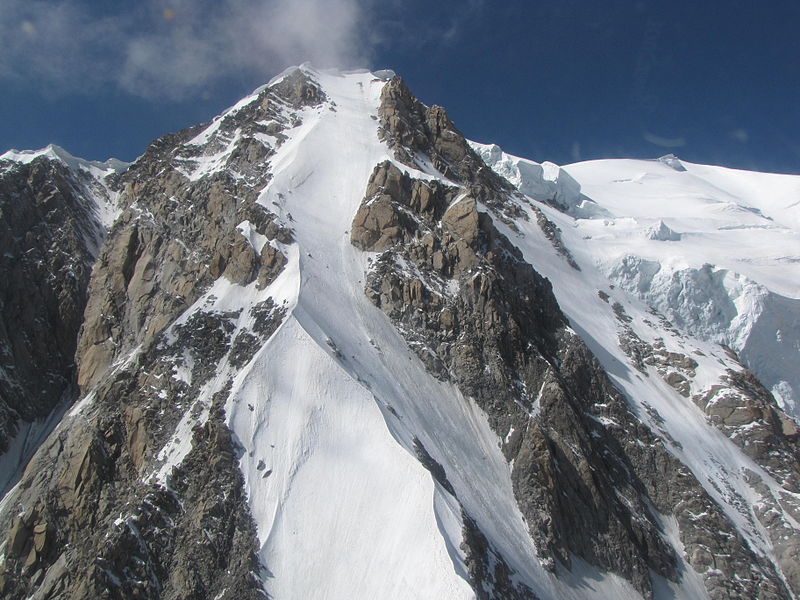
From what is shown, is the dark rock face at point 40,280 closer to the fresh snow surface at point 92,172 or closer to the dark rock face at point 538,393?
the fresh snow surface at point 92,172

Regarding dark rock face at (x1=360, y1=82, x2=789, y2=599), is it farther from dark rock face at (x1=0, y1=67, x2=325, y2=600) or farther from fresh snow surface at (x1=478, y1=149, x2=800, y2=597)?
dark rock face at (x1=0, y1=67, x2=325, y2=600)

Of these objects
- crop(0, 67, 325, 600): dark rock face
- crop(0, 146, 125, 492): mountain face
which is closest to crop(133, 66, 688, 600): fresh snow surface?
crop(0, 67, 325, 600): dark rock face

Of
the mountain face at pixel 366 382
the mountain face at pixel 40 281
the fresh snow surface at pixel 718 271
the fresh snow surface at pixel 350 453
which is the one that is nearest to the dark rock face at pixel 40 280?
the mountain face at pixel 40 281

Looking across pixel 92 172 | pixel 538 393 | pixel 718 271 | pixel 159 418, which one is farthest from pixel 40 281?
pixel 718 271

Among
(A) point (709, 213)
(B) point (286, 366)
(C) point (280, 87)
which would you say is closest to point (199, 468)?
(B) point (286, 366)

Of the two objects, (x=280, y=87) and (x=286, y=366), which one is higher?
(x=280, y=87)

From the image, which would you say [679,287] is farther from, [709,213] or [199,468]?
[199,468]
